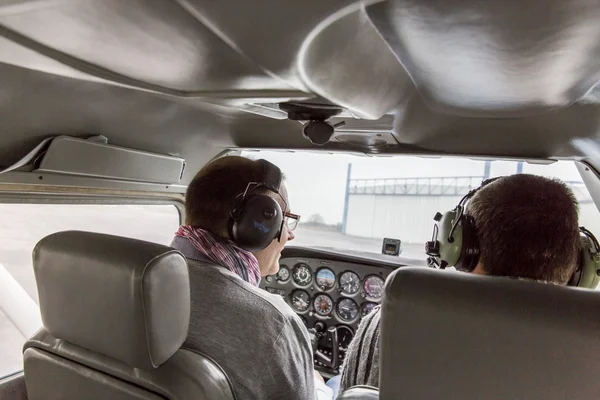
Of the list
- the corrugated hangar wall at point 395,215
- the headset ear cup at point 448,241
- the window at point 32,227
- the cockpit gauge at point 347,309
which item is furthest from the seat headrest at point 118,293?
the cockpit gauge at point 347,309

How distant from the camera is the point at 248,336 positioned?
138 cm

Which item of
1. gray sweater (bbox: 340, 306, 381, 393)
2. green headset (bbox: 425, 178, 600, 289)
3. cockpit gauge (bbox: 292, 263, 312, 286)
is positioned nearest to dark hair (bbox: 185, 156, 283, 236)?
gray sweater (bbox: 340, 306, 381, 393)

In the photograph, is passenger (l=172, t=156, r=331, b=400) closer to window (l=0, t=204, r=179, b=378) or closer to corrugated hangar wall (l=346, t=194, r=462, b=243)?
window (l=0, t=204, r=179, b=378)

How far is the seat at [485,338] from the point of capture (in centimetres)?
78

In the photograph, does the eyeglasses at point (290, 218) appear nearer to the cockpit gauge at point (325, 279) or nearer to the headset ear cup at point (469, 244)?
the headset ear cup at point (469, 244)

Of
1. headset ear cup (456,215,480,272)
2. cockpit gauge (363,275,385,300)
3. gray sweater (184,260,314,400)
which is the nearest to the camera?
headset ear cup (456,215,480,272)

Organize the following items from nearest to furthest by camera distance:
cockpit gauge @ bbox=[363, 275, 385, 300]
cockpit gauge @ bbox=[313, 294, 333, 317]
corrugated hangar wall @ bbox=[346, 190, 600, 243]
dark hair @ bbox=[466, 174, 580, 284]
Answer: dark hair @ bbox=[466, 174, 580, 284], corrugated hangar wall @ bbox=[346, 190, 600, 243], cockpit gauge @ bbox=[363, 275, 385, 300], cockpit gauge @ bbox=[313, 294, 333, 317]

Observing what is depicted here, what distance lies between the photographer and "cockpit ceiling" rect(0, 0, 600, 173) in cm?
111

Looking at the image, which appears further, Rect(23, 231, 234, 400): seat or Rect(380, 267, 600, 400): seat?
Rect(23, 231, 234, 400): seat

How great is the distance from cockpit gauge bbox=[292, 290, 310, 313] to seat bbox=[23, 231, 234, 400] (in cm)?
211

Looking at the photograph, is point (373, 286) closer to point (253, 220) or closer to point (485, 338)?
point (253, 220)

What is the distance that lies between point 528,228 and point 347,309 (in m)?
2.27

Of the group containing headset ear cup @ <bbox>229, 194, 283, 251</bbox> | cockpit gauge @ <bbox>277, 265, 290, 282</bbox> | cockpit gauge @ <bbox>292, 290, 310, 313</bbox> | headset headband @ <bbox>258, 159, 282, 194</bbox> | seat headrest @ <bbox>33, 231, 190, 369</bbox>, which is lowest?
cockpit gauge @ <bbox>292, 290, 310, 313</bbox>

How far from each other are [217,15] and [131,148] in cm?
140
